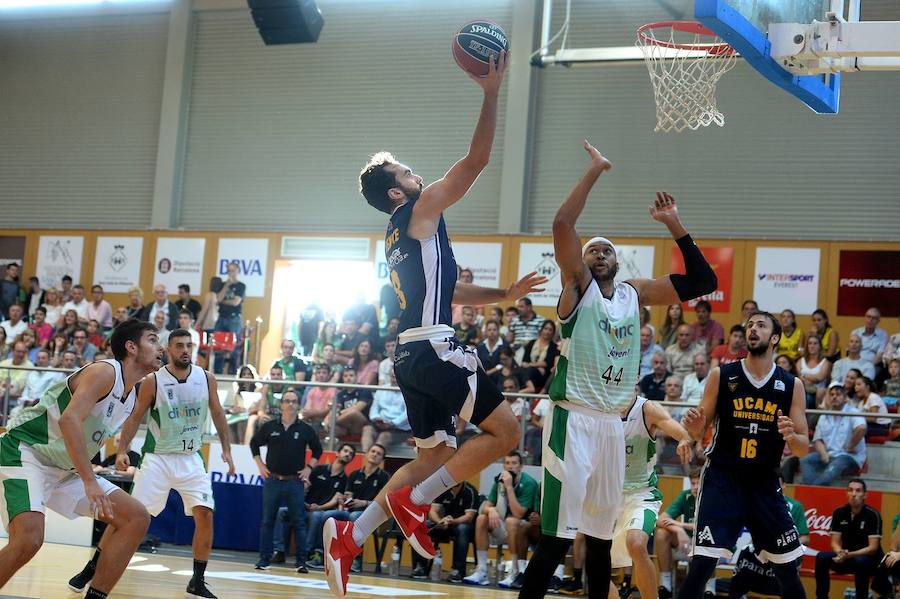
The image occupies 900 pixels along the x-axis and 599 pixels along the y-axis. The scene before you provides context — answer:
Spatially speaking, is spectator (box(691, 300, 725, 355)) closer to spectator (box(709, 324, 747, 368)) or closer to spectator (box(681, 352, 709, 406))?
spectator (box(709, 324, 747, 368))

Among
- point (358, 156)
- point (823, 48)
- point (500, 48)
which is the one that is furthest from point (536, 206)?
point (500, 48)

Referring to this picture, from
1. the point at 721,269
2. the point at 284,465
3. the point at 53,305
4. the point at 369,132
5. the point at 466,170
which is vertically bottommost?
the point at 284,465

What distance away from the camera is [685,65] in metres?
9.82

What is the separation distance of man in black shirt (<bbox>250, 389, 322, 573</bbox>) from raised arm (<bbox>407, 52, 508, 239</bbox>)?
23.9ft

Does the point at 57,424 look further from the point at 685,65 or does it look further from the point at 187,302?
the point at 187,302

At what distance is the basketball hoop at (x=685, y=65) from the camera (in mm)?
8898

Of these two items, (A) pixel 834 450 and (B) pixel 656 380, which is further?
(B) pixel 656 380

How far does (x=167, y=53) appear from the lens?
2158 centimetres

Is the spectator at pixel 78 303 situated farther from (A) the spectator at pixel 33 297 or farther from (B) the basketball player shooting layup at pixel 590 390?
(B) the basketball player shooting layup at pixel 590 390

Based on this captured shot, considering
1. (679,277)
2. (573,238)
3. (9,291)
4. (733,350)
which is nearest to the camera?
(573,238)

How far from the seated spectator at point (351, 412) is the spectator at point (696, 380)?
392cm

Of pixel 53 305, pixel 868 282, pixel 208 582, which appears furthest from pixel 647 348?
pixel 53 305

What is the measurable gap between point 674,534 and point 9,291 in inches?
551

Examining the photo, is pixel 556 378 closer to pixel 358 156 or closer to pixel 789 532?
pixel 789 532
